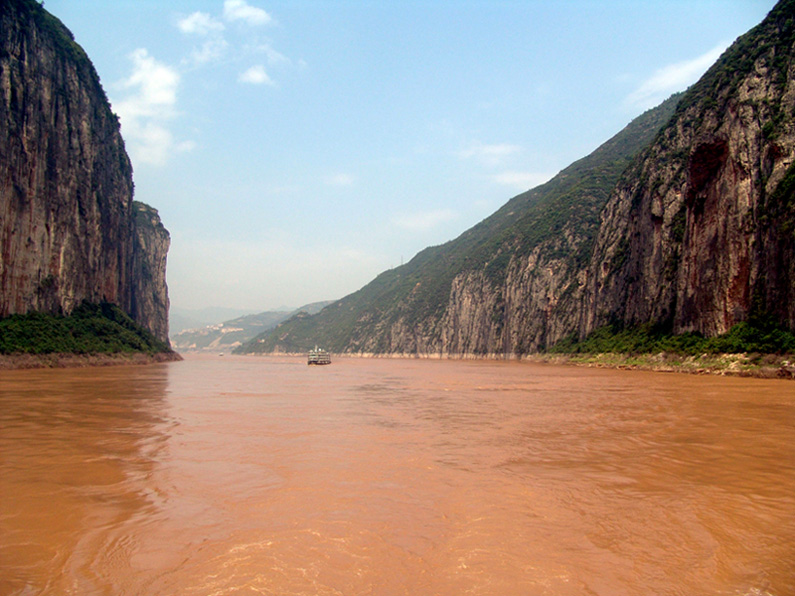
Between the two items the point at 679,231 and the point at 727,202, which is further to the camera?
the point at 679,231

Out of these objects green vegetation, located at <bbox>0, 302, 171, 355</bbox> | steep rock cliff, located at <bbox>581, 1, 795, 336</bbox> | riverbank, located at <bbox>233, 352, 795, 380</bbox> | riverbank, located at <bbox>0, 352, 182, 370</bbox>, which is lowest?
riverbank, located at <bbox>233, 352, 795, 380</bbox>

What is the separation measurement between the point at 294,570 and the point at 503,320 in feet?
358

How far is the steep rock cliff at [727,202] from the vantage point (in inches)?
1492

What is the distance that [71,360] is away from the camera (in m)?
51.3

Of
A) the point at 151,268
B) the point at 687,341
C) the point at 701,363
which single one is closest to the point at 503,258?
the point at 687,341

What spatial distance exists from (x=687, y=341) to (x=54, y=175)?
236 feet

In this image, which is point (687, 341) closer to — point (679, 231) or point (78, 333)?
point (679, 231)

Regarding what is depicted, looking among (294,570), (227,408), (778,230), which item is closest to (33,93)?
(227,408)

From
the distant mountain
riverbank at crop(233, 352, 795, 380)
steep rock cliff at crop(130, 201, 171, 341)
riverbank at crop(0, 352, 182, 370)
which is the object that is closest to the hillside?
the distant mountain

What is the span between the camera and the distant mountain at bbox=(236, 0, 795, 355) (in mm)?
39125

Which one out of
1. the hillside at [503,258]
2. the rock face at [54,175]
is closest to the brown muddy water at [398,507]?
the rock face at [54,175]

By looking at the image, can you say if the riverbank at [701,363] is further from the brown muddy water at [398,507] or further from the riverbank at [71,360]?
the riverbank at [71,360]

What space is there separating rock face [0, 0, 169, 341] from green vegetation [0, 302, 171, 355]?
5.10ft

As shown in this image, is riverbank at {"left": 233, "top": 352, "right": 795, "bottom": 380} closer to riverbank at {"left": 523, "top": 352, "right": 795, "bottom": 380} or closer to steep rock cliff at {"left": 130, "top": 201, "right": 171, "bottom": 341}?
riverbank at {"left": 523, "top": 352, "right": 795, "bottom": 380}
